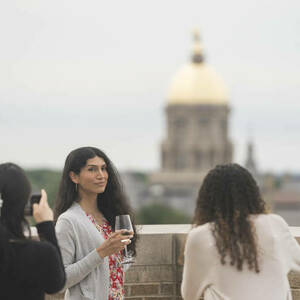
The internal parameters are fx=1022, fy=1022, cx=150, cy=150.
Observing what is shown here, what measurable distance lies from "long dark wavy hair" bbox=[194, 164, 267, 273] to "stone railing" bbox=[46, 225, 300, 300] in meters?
1.85

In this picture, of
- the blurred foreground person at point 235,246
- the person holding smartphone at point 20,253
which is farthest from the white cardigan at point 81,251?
the person holding smartphone at point 20,253

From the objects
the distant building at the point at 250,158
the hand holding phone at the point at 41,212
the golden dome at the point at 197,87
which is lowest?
the distant building at the point at 250,158

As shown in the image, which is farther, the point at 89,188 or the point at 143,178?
the point at 143,178

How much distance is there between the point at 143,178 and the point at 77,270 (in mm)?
162640

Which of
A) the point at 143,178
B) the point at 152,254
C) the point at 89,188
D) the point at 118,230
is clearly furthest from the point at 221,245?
the point at 143,178

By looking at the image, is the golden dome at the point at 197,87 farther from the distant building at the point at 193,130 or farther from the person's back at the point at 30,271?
the person's back at the point at 30,271

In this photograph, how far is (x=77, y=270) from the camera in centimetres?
441

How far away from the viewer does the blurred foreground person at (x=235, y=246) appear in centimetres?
396

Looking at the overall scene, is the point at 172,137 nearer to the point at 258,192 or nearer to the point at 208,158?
the point at 208,158

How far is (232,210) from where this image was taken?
404 centimetres

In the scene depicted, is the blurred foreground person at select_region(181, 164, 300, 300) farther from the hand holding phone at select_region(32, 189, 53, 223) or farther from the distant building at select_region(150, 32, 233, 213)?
the distant building at select_region(150, 32, 233, 213)

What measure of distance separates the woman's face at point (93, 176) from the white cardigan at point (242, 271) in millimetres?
788

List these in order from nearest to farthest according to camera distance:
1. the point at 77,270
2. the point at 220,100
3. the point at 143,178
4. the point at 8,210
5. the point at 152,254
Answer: the point at 8,210, the point at 77,270, the point at 152,254, the point at 220,100, the point at 143,178

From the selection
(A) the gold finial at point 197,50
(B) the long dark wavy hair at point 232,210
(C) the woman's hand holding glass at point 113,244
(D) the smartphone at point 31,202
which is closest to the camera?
(D) the smartphone at point 31,202
